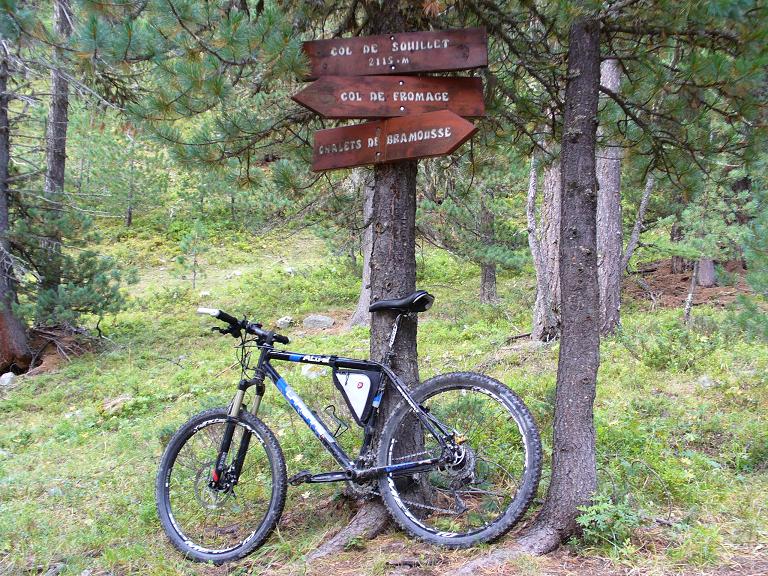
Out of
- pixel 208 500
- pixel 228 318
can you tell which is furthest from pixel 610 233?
pixel 208 500

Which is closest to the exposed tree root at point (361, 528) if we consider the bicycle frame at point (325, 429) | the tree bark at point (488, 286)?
the bicycle frame at point (325, 429)

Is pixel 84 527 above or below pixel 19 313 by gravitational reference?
below

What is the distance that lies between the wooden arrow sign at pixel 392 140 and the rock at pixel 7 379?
8724mm

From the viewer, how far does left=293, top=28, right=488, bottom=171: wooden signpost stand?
364 centimetres

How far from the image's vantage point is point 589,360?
330 centimetres

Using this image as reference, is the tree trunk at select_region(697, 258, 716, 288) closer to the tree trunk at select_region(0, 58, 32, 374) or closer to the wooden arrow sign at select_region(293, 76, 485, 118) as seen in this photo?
the wooden arrow sign at select_region(293, 76, 485, 118)

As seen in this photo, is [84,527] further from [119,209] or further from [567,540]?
[119,209]

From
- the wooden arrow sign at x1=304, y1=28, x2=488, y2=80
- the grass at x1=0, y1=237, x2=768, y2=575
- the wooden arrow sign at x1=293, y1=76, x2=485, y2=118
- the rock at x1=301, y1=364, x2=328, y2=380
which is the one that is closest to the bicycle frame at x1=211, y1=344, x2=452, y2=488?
the grass at x1=0, y1=237, x2=768, y2=575

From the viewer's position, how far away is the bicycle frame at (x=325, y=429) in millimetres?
3484

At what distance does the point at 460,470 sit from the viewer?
3.46 meters

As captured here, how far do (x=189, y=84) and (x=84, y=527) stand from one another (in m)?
3.10

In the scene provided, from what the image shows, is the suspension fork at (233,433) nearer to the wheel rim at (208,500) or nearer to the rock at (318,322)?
the wheel rim at (208,500)

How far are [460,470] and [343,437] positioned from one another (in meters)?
1.75

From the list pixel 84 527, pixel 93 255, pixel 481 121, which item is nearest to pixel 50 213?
pixel 93 255
